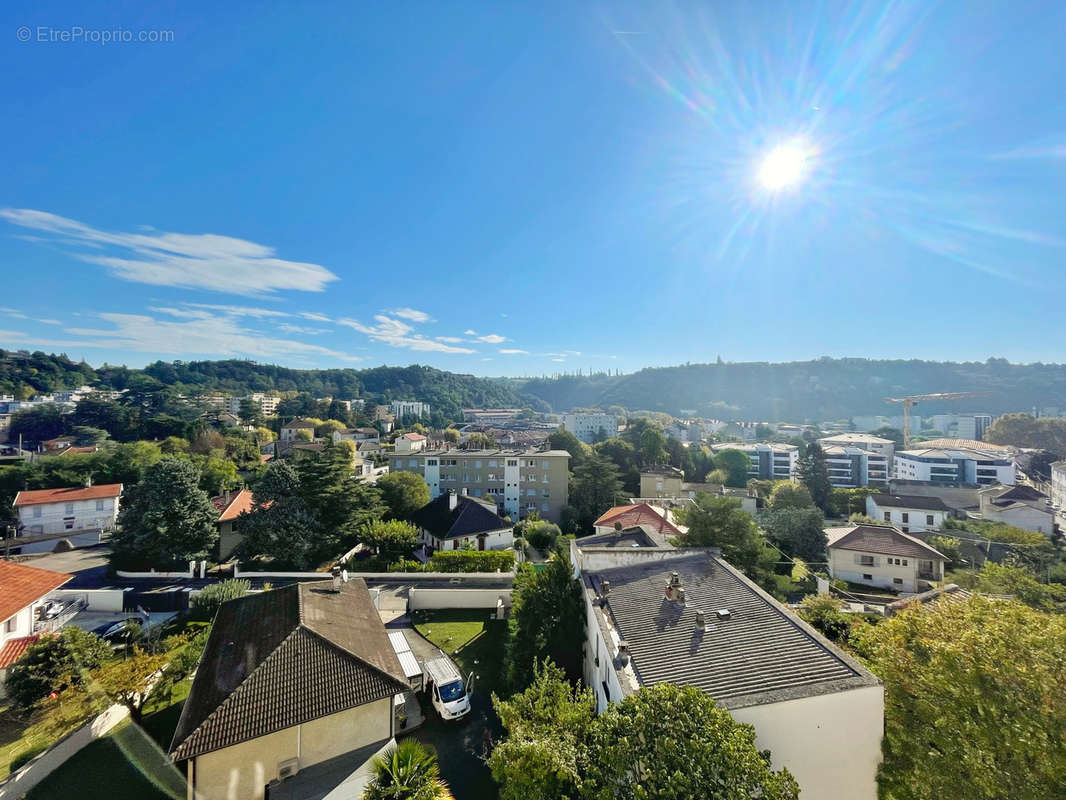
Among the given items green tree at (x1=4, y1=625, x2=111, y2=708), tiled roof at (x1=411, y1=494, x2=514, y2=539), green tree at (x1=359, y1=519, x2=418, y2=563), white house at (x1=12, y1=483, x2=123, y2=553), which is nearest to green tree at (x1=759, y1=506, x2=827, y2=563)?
tiled roof at (x1=411, y1=494, x2=514, y2=539)

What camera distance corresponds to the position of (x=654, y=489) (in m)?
50.3

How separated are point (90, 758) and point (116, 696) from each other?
126 cm

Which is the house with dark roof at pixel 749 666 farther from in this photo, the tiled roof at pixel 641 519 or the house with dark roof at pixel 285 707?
the tiled roof at pixel 641 519

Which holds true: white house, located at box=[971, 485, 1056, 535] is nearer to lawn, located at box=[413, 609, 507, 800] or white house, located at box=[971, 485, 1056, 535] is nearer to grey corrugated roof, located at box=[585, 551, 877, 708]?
grey corrugated roof, located at box=[585, 551, 877, 708]

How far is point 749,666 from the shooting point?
8.55 metres

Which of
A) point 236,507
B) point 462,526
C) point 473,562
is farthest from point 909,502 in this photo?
point 236,507

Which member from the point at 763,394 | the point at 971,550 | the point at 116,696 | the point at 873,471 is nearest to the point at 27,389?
the point at 116,696

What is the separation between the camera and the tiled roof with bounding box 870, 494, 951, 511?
1710 inches

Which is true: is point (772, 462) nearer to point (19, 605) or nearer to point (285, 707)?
point (285, 707)

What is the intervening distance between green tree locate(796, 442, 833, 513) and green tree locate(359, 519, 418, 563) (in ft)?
161

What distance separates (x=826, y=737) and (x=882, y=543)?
3286 cm

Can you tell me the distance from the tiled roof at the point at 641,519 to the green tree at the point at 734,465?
3661cm

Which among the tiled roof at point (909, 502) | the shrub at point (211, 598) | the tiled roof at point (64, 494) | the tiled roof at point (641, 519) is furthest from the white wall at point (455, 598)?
the tiled roof at point (909, 502)

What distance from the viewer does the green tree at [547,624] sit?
12828mm
